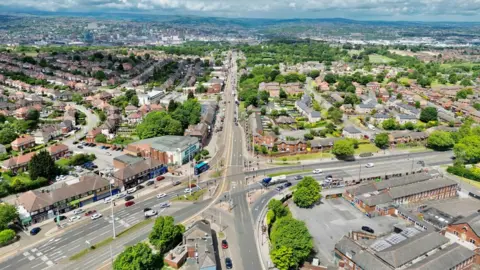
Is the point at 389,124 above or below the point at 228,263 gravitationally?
above

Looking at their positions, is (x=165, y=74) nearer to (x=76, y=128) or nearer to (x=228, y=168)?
(x=76, y=128)

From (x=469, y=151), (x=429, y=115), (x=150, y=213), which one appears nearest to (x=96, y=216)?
(x=150, y=213)

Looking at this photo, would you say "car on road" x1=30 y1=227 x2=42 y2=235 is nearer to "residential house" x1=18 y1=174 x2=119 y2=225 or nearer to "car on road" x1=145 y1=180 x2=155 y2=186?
"residential house" x1=18 y1=174 x2=119 y2=225

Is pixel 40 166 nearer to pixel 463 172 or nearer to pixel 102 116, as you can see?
pixel 102 116

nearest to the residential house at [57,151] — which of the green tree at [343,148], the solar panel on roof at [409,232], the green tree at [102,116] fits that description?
the green tree at [102,116]

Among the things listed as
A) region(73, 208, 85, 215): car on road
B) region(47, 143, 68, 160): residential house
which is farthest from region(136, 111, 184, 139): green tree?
region(73, 208, 85, 215): car on road
